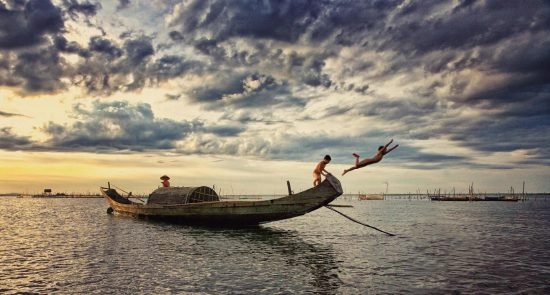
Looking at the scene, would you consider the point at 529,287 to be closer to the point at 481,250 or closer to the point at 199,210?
the point at 481,250

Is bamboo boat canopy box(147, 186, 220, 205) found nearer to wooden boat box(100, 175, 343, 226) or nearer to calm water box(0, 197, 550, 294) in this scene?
wooden boat box(100, 175, 343, 226)

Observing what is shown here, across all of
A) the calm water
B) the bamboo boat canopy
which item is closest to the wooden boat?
the bamboo boat canopy

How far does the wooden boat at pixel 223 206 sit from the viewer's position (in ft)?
72.7

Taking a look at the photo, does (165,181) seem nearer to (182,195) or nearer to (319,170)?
(182,195)

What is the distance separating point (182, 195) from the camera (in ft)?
105

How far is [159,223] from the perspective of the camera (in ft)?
110

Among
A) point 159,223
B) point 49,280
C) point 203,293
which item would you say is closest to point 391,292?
point 203,293

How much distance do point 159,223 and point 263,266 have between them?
20.6 m

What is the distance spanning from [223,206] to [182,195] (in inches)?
257

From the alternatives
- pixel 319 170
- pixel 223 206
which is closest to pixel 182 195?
pixel 223 206

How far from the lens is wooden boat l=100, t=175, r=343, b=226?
72.7 ft

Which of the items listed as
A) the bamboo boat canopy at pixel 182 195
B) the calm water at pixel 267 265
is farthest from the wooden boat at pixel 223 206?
the calm water at pixel 267 265

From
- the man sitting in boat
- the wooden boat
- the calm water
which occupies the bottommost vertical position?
the calm water

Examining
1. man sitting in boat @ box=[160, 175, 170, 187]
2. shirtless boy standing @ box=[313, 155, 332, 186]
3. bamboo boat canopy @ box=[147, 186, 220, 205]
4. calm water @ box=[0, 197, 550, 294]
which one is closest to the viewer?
calm water @ box=[0, 197, 550, 294]
